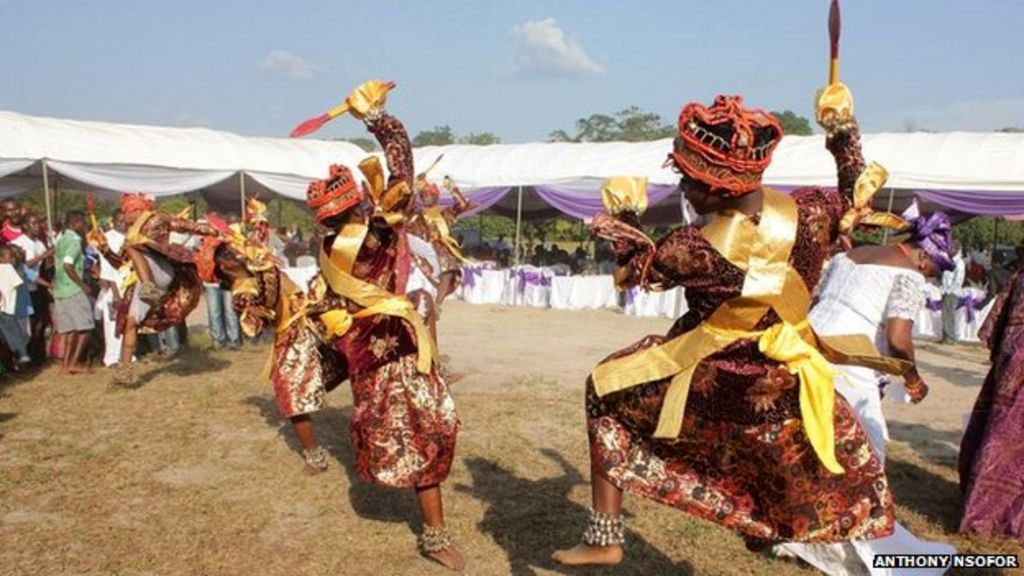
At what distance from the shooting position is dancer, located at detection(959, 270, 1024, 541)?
179 inches

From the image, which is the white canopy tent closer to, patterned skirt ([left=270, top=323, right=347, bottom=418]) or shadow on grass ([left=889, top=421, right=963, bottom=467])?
shadow on grass ([left=889, top=421, right=963, bottom=467])

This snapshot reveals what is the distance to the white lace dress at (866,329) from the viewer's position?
3.94 m

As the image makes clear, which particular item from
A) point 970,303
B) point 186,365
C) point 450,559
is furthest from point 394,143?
point 970,303

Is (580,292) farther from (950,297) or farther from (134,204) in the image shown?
(134,204)

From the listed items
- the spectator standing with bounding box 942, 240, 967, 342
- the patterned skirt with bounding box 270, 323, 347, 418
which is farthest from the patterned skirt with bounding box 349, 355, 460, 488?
the spectator standing with bounding box 942, 240, 967, 342

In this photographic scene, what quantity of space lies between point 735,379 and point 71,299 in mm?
8490

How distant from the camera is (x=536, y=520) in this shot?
475cm

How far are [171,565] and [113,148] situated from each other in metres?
11.7

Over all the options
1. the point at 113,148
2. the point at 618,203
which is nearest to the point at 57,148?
the point at 113,148

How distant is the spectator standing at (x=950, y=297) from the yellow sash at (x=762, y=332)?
1106cm

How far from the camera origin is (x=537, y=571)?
412 cm

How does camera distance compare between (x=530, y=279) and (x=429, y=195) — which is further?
(x=530, y=279)

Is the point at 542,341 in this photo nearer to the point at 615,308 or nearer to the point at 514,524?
the point at 615,308

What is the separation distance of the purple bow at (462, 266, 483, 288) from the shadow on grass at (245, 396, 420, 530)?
10339mm
